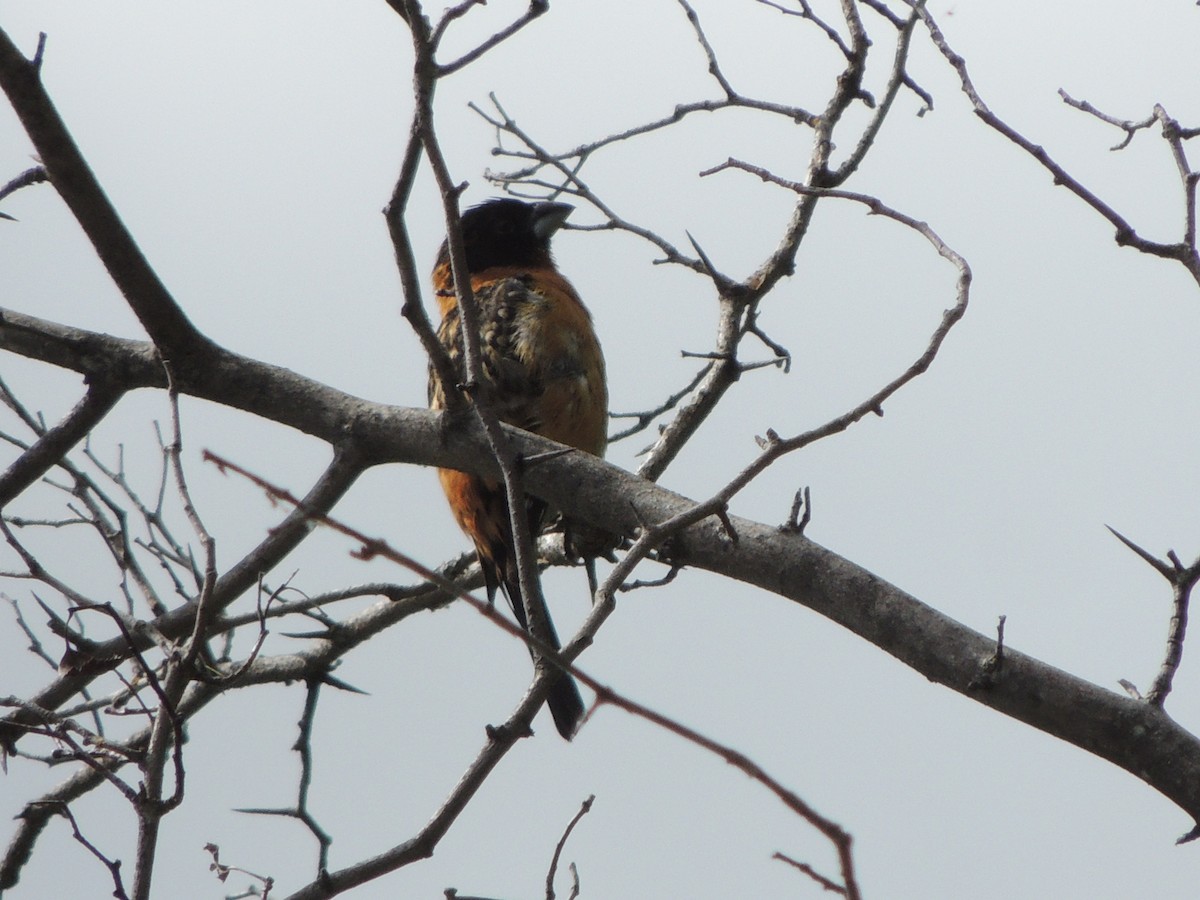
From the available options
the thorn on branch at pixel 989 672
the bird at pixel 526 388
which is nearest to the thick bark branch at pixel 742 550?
the thorn on branch at pixel 989 672

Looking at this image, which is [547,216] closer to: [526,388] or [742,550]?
[526,388]

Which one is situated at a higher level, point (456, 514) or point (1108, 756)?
point (456, 514)

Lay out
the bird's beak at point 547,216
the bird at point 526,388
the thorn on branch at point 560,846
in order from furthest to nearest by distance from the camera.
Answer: the bird's beak at point 547,216, the bird at point 526,388, the thorn on branch at point 560,846

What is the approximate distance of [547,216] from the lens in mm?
6043

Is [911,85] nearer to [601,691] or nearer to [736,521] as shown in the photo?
[736,521]

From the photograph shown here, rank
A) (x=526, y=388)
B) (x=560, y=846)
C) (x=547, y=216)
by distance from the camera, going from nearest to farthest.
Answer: (x=560, y=846)
(x=526, y=388)
(x=547, y=216)

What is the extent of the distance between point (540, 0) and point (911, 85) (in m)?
2.08

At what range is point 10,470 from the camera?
123 inches

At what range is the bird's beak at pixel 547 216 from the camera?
6.01 m

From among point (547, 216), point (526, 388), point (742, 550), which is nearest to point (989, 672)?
point (742, 550)

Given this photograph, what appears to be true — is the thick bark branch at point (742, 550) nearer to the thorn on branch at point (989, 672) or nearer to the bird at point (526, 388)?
the thorn on branch at point (989, 672)

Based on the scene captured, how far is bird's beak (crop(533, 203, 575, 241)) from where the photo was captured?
6012mm

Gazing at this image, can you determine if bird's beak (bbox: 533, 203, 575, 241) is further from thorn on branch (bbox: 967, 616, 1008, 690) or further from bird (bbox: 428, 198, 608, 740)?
thorn on branch (bbox: 967, 616, 1008, 690)

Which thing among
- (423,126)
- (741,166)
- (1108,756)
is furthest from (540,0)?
(1108,756)
